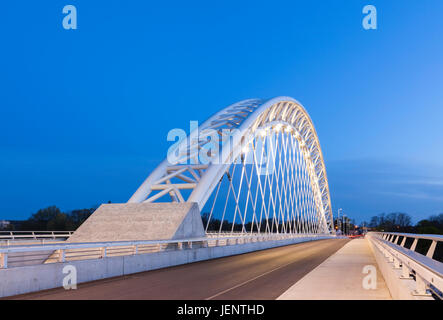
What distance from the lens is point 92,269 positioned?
12.8 m

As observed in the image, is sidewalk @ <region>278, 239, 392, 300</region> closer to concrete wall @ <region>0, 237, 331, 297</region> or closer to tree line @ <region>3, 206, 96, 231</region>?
concrete wall @ <region>0, 237, 331, 297</region>

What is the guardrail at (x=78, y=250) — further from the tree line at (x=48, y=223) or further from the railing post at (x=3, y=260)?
A: the tree line at (x=48, y=223)

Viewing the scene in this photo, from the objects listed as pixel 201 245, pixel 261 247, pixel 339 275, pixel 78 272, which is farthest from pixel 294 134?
pixel 78 272

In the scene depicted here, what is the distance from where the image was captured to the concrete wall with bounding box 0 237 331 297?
33.1 feet

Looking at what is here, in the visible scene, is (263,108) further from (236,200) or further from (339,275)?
(339,275)

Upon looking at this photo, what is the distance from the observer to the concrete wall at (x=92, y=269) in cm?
1009

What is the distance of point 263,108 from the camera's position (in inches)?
1426

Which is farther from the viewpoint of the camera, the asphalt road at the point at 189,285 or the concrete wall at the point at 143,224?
the concrete wall at the point at 143,224
